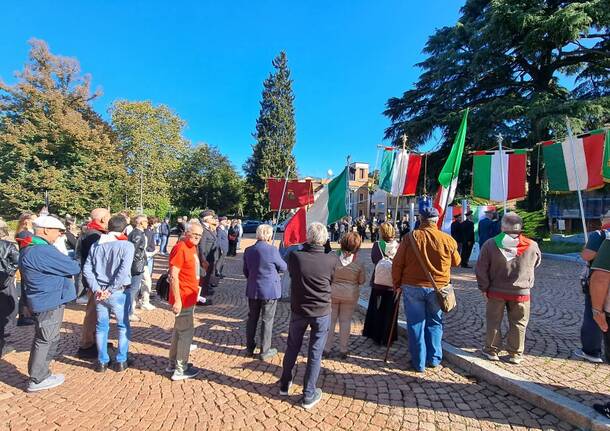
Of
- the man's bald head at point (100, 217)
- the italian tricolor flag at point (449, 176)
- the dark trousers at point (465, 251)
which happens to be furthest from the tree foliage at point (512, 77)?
the man's bald head at point (100, 217)

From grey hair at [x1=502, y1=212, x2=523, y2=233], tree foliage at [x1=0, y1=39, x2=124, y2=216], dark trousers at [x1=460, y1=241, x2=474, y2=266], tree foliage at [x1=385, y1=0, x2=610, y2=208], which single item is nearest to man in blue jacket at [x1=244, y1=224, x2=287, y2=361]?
grey hair at [x1=502, y1=212, x2=523, y2=233]

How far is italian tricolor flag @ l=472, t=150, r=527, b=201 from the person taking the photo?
9.48 meters

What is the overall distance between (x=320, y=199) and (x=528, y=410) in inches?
166

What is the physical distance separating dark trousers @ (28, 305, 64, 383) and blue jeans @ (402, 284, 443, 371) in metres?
3.97

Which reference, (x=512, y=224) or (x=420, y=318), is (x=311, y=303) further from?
(x=512, y=224)

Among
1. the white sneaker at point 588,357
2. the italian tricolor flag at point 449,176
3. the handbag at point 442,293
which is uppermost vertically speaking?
the italian tricolor flag at point 449,176

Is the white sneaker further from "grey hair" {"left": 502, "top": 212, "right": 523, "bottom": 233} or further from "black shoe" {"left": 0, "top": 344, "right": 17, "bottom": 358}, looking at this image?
"black shoe" {"left": 0, "top": 344, "right": 17, "bottom": 358}

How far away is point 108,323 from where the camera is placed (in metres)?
4.05

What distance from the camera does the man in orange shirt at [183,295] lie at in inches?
147

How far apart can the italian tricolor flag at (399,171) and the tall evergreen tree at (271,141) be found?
3487 cm

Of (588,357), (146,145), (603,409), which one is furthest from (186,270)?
(146,145)

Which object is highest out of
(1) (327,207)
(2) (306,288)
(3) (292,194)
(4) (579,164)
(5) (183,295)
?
(4) (579,164)

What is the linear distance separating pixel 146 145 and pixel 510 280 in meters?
40.4

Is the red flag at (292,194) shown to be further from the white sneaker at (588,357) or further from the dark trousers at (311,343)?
the white sneaker at (588,357)
